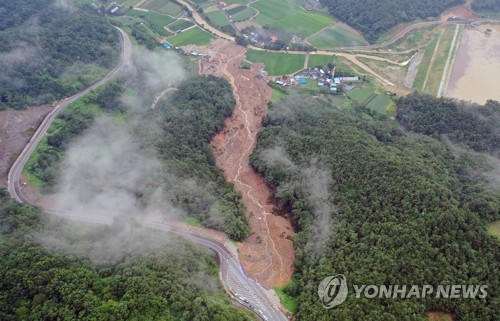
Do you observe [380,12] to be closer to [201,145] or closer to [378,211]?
[201,145]

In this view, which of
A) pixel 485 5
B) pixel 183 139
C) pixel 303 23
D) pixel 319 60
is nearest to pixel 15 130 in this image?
pixel 183 139

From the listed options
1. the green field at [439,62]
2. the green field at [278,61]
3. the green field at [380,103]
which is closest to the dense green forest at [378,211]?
the green field at [380,103]

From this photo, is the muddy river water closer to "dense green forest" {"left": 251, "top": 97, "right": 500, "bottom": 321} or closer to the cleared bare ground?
"dense green forest" {"left": 251, "top": 97, "right": 500, "bottom": 321}

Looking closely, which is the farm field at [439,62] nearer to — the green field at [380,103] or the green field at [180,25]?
the green field at [380,103]

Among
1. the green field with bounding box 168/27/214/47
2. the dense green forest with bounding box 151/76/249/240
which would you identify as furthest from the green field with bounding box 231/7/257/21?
the dense green forest with bounding box 151/76/249/240

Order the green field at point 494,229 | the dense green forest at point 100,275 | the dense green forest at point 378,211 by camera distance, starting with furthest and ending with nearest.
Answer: the green field at point 494,229 < the dense green forest at point 378,211 < the dense green forest at point 100,275

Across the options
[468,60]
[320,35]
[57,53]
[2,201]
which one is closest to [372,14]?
[320,35]

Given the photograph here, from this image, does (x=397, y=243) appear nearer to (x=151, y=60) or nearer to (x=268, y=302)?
(x=268, y=302)
